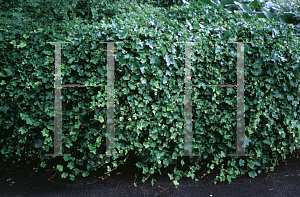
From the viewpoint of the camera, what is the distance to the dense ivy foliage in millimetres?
2760

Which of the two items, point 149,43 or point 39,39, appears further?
point 39,39

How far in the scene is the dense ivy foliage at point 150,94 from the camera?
2760 millimetres

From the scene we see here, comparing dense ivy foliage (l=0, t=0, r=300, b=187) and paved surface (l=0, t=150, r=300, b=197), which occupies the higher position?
dense ivy foliage (l=0, t=0, r=300, b=187)

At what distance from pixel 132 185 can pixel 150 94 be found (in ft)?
3.62

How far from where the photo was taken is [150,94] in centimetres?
282

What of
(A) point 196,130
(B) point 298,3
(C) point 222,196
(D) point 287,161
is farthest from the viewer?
(B) point 298,3

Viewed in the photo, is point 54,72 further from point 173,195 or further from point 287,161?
point 287,161

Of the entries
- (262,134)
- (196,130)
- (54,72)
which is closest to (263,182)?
(262,134)

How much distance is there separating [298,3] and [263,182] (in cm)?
328

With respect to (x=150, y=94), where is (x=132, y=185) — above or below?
below

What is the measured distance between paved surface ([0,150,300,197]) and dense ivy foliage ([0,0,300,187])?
0.12 meters

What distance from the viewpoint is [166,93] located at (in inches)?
108

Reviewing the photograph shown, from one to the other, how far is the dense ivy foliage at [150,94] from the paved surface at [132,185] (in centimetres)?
12

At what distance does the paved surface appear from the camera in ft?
9.03
